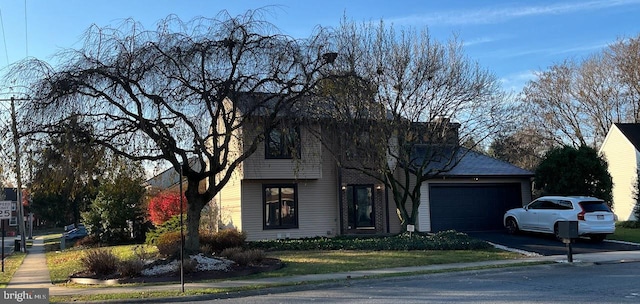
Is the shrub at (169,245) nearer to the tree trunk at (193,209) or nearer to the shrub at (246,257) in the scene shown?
the tree trunk at (193,209)

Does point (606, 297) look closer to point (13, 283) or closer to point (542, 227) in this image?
point (542, 227)

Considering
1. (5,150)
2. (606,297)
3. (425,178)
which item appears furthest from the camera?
(425,178)

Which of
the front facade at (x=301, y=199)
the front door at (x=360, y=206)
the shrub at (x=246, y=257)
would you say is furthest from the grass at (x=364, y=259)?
the front door at (x=360, y=206)

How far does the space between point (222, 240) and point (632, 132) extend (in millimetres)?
29980

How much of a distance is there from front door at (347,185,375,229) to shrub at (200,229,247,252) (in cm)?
621

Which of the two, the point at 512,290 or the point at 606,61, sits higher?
the point at 606,61

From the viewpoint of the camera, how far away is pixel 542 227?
21.6 m

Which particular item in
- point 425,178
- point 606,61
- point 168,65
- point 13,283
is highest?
point 606,61

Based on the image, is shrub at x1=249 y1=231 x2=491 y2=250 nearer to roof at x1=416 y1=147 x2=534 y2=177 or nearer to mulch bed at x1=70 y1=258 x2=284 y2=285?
roof at x1=416 y1=147 x2=534 y2=177

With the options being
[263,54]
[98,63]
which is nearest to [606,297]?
[263,54]

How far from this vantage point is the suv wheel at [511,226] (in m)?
23.3

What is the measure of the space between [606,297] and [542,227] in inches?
483

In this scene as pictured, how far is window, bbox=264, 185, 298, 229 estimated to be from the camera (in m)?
23.8

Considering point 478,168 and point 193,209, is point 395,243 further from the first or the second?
point 478,168
